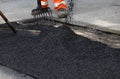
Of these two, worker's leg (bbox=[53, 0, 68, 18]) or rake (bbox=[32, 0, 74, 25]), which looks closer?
worker's leg (bbox=[53, 0, 68, 18])

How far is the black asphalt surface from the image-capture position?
11.1ft

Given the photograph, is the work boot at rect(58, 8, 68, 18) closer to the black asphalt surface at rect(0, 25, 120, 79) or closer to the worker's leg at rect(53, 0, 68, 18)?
the worker's leg at rect(53, 0, 68, 18)

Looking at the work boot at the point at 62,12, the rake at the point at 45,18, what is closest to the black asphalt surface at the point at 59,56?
the work boot at the point at 62,12

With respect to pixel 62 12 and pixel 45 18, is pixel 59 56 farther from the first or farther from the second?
pixel 45 18

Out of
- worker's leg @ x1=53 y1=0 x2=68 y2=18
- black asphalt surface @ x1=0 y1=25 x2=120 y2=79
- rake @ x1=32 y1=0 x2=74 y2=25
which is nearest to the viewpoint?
black asphalt surface @ x1=0 y1=25 x2=120 y2=79

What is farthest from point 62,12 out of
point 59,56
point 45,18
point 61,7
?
point 59,56

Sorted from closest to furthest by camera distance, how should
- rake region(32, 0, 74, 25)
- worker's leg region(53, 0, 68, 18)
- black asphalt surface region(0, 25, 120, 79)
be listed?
black asphalt surface region(0, 25, 120, 79)
worker's leg region(53, 0, 68, 18)
rake region(32, 0, 74, 25)

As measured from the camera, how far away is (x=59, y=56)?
388cm

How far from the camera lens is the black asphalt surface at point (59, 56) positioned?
11.1 ft

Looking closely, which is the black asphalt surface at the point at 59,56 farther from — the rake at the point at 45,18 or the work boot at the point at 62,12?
the rake at the point at 45,18

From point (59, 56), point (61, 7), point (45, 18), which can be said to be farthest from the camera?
point (45, 18)

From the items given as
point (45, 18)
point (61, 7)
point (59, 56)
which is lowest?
point (45, 18)

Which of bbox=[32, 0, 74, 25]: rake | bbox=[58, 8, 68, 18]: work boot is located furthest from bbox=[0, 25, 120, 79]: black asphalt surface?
bbox=[32, 0, 74, 25]: rake

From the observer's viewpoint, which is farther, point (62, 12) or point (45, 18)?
point (45, 18)
